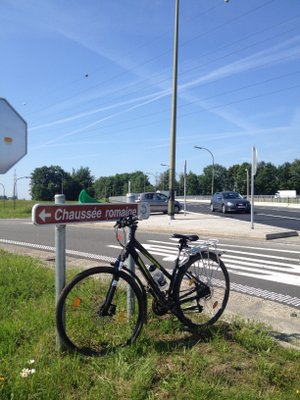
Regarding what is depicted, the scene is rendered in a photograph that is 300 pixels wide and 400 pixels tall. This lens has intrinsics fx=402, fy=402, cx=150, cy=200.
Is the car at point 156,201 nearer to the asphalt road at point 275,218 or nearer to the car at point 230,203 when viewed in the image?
the asphalt road at point 275,218

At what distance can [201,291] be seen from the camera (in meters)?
4.07

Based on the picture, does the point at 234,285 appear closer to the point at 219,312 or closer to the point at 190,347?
the point at 219,312

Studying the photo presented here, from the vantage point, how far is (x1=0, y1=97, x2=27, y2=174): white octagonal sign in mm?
3320

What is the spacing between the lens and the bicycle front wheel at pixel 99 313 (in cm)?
322

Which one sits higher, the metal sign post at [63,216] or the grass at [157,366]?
the metal sign post at [63,216]

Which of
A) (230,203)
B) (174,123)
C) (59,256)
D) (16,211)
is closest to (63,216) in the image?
→ (59,256)

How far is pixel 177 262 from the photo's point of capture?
3.90 m

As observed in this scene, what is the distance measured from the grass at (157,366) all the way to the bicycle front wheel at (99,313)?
0.42 feet

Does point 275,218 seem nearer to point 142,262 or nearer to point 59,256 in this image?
point 142,262

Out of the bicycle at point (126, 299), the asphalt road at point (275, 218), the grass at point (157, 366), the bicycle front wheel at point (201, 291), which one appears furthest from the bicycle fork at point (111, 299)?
the asphalt road at point (275, 218)

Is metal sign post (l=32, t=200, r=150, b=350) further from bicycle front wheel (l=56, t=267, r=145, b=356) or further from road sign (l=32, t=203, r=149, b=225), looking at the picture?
bicycle front wheel (l=56, t=267, r=145, b=356)

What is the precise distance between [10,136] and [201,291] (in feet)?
7.68

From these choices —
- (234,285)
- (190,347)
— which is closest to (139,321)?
(190,347)

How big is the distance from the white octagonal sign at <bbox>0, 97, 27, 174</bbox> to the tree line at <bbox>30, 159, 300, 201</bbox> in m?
92.7
